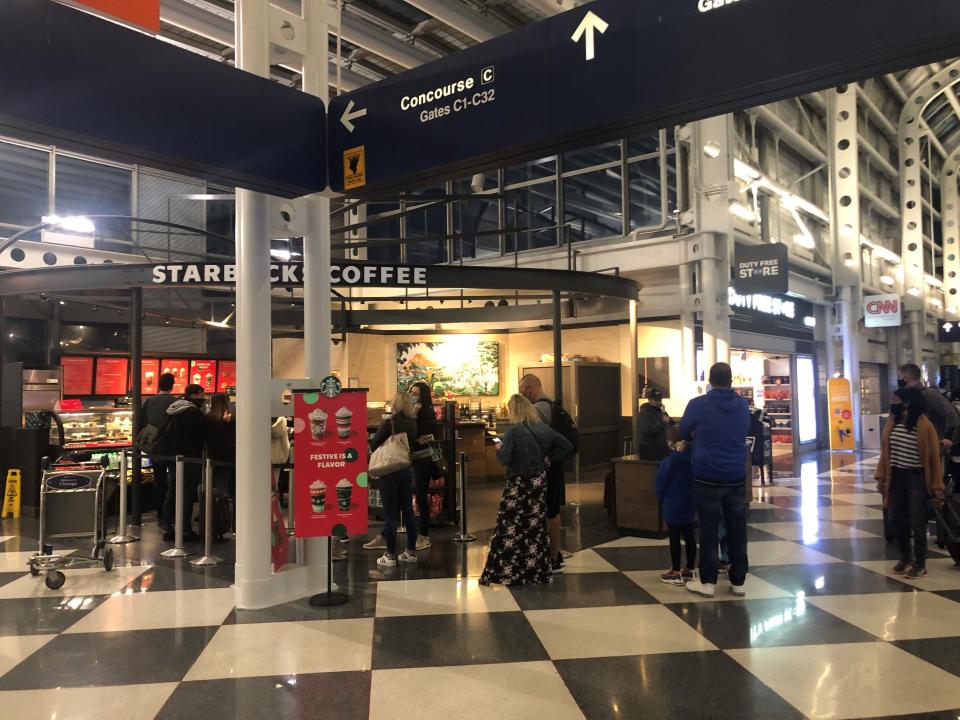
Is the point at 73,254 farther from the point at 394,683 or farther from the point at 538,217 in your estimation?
the point at 394,683

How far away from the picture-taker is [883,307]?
605 inches

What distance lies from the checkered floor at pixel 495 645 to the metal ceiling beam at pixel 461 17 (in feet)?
20.5

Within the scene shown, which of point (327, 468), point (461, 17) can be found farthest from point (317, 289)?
point (461, 17)

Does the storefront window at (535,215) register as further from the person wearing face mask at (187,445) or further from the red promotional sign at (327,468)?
the red promotional sign at (327,468)

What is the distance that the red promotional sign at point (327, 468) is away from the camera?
4551mm

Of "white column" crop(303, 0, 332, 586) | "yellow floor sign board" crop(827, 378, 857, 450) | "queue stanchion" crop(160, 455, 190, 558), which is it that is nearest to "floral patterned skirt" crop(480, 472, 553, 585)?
"white column" crop(303, 0, 332, 586)

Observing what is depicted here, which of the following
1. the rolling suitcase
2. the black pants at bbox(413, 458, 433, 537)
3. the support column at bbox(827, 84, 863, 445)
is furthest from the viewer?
the support column at bbox(827, 84, 863, 445)

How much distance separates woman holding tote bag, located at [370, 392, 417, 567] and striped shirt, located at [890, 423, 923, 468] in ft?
12.4

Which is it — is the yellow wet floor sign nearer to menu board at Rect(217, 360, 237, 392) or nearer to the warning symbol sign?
menu board at Rect(217, 360, 237, 392)

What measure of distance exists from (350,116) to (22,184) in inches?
376

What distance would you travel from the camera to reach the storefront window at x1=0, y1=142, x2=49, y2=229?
10609 mm

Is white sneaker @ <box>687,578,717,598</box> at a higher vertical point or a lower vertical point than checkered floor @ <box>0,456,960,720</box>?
higher

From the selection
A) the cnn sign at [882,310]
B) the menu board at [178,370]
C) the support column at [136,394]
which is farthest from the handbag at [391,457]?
the cnn sign at [882,310]

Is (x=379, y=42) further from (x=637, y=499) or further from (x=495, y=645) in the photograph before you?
(x=495, y=645)
